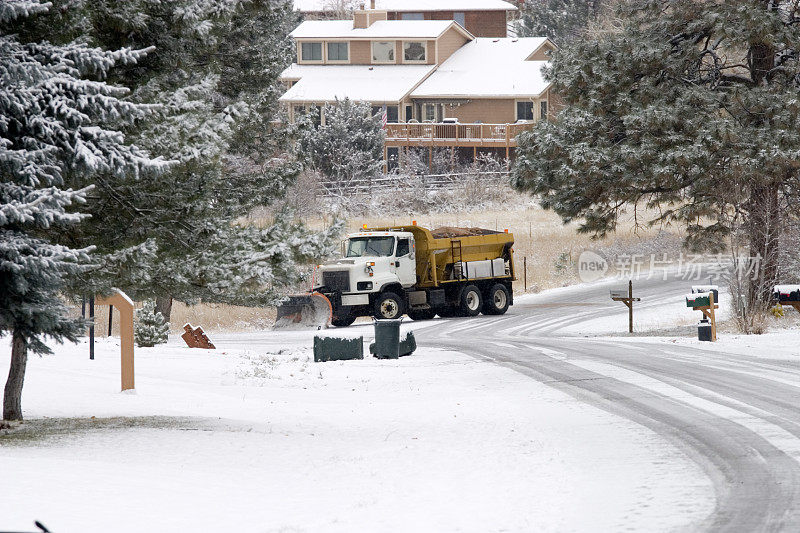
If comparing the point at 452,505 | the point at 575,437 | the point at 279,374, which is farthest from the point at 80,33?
the point at 279,374

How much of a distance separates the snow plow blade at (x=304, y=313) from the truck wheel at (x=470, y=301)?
4.88m

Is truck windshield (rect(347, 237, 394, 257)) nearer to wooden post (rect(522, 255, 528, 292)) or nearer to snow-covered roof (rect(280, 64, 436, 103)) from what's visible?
wooden post (rect(522, 255, 528, 292))

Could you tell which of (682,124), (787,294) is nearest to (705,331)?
(787,294)

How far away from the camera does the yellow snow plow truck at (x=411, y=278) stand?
30312 millimetres

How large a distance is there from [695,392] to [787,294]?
12520 mm

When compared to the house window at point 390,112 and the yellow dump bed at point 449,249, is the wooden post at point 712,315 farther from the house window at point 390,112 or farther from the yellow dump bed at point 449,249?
the house window at point 390,112

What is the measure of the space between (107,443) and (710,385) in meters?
9.28

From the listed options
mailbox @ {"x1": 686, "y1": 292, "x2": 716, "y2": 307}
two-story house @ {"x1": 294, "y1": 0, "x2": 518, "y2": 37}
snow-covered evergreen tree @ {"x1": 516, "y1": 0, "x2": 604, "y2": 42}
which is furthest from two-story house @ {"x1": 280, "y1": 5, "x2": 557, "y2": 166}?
mailbox @ {"x1": 686, "y1": 292, "x2": 716, "y2": 307}

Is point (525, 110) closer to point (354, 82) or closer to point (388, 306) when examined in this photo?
point (354, 82)

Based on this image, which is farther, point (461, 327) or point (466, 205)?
point (466, 205)

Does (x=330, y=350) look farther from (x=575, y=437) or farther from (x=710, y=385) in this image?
(x=575, y=437)

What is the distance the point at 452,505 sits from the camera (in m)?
8.55

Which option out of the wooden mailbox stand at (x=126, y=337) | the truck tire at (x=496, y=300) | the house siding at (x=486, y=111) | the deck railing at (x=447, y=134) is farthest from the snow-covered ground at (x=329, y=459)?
the house siding at (x=486, y=111)

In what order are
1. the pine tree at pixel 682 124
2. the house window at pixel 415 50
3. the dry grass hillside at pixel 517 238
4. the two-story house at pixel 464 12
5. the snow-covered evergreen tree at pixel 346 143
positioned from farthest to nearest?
the two-story house at pixel 464 12 → the house window at pixel 415 50 → the snow-covered evergreen tree at pixel 346 143 → the dry grass hillside at pixel 517 238 → the pine tree at pixel 682 124
